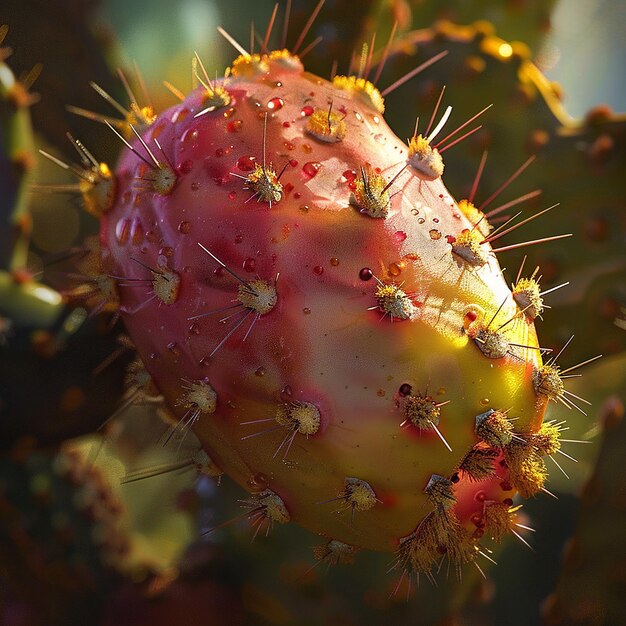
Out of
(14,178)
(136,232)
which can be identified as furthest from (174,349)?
(14,178)

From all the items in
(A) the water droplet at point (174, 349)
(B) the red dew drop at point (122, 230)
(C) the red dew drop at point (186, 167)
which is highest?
(C) the red dew drop at point (186, 167)

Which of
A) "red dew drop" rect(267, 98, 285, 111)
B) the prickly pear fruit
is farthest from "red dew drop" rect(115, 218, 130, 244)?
"red dew drop" rect(267, 98, 285, 111)

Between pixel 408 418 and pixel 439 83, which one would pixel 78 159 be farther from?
pixel 408 418

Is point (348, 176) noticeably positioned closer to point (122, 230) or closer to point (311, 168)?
point (311, 168)

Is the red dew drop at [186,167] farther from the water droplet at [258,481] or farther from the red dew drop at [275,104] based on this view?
the water droplet at [258,481]

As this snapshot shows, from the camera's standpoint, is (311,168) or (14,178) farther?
(14,178)

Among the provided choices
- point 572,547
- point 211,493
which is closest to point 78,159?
point 211,493

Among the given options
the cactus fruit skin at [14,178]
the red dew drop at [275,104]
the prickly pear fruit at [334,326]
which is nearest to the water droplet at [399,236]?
the prickly pear fruit at [334,326]
